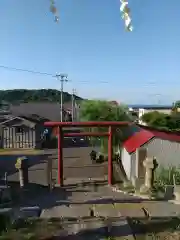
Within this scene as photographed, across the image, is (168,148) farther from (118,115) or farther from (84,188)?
(118,115)

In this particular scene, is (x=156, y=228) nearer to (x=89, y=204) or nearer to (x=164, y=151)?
(x=89, y=204)

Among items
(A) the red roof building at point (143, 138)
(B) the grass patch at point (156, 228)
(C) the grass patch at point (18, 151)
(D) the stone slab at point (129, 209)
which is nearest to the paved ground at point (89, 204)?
(D) the stone slab at point (129, 209)

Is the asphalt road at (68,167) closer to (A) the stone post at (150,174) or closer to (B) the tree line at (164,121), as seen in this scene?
(A) the stone post at (150,174)

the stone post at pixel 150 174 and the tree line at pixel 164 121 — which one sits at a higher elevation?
the tree line at pixel 164 121

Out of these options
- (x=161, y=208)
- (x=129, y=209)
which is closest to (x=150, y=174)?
(x=161, y=208)

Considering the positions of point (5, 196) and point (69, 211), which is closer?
point (69, 211)

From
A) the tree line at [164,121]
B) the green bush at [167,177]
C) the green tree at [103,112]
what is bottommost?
the green bush at [167,177]

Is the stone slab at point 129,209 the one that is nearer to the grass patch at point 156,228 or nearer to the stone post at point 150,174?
the grass patch at point 156,228

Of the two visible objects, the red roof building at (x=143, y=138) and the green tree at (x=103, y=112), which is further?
the green tree at (x=103, y=112)

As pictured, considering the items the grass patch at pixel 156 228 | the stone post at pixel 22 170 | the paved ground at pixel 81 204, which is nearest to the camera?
the grass patch at pixel 156 228

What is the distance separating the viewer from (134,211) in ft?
26.0

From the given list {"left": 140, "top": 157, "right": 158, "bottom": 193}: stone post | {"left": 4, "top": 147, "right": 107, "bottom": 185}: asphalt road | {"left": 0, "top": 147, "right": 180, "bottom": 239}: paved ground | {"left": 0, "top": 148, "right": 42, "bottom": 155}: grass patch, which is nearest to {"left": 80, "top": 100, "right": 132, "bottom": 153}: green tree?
{"left": 4, "top": 147, "right": 107, "bottom": 185}: asphalt road

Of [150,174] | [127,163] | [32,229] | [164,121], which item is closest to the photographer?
[32,229]

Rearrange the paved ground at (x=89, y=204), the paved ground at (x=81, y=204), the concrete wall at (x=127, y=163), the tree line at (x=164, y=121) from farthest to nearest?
the tree line at (x=164, y=121) → the concrete wall at (x=127, y=163) → the paved ground at (x=89, y=204) → the paved ground at (x=81, y=204)
